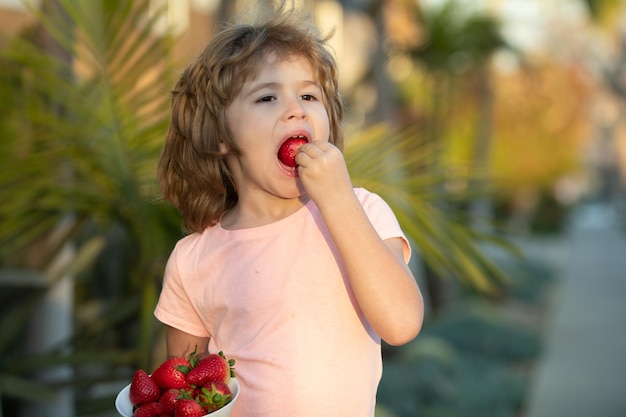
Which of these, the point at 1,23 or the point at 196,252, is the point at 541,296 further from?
the point at 196,252

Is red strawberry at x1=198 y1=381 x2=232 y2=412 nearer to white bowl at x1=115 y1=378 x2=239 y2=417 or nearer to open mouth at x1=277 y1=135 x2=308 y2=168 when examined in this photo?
white bowl at x1=115 y1=378 x2=239 y2=417

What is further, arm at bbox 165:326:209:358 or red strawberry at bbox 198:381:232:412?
arm at bbox 165:326:209:358

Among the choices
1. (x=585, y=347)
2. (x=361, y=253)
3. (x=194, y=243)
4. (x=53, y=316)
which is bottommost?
(x=585, y=347)

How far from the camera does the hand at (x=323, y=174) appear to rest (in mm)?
1763

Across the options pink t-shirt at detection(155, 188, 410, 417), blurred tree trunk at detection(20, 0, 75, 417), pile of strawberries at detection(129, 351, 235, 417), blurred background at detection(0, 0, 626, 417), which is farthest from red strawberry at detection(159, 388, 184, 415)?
blurred tree trunk at detection(20, 0, 75, 417)

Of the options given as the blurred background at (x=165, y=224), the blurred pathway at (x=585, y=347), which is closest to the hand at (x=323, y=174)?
the blurred background at (x=165, y=224)

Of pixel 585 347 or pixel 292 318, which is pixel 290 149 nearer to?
pixel 292 318

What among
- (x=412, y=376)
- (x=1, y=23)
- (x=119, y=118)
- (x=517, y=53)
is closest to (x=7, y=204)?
(x=119, y=118)

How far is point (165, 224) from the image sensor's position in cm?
360

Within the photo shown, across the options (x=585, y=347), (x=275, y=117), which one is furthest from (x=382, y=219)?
(x=585, y=347)

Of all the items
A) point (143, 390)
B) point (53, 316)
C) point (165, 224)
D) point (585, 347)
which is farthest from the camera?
point (585, 347)

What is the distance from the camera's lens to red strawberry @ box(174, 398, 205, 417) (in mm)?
1585

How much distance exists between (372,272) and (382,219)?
21 centimetres

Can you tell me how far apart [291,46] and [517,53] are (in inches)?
432
